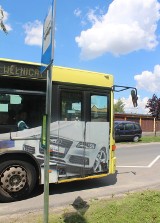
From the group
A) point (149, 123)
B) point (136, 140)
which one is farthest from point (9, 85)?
point (149, 123)

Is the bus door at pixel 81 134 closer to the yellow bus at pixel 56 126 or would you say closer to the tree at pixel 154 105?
the yellow bus at pixel 56 126

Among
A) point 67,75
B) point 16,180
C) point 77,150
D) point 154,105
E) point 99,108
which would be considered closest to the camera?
point 16,180

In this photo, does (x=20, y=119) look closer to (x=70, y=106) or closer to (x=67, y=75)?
(x=70, y=106)

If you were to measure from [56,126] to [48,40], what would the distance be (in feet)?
11.4

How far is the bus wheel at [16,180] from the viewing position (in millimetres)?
7113

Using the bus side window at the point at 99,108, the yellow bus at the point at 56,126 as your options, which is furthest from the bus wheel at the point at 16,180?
the bus side window at the point at 99,108

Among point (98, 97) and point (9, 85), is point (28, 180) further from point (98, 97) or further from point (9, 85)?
point (98, 97)

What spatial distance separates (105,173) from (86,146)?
0.98m

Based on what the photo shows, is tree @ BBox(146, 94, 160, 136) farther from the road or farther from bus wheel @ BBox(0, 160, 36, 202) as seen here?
bus wheel @ BBox(0, 160, 36, 202)

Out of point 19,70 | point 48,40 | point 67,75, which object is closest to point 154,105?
point 67,75

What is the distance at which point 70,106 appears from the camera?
802 cm

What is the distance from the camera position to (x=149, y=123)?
58094mm

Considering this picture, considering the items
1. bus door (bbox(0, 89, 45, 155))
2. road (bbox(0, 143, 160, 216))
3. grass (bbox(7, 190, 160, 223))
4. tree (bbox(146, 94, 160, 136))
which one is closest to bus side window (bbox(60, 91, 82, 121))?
bus door (bbox(0, 89, 45, 155))

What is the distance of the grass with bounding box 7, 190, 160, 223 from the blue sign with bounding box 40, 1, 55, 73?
269 centimetres
